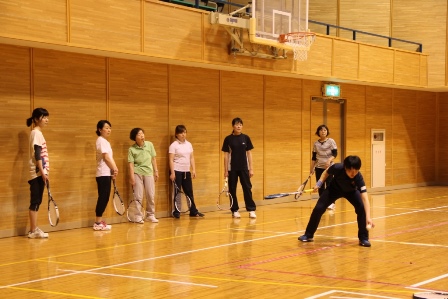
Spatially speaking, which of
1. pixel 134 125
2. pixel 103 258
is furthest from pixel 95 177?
pixel 103 258

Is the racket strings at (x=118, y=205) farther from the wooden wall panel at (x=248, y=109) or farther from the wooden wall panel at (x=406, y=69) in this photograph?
the wooden wall panel at (x=406, y=69)

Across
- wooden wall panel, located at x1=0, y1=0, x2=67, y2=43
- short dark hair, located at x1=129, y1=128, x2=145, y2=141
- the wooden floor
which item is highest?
wooden wall panel, located at x1=0, y1=0, x2=67, y2=43

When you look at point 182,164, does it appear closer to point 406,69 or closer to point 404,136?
point 406,69

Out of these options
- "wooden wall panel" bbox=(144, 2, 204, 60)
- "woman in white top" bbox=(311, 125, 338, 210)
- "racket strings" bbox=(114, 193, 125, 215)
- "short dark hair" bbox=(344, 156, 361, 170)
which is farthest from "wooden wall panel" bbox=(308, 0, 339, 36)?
"short dark hair" bbox=(344, 156, 361, 170)

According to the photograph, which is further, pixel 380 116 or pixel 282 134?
pixel 380 116

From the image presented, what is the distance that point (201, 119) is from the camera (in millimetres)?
15266

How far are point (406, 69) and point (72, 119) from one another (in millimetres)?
11892

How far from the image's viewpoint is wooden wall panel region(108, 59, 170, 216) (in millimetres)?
13367

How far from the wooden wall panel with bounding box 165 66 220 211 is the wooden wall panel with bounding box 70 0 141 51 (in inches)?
75.9

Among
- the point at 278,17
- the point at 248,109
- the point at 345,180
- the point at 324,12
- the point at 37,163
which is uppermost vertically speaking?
the point at 324,12

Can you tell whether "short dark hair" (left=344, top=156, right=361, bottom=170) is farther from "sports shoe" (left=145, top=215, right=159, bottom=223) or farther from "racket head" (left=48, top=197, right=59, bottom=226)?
"sports shoe" (left=145, top=215, right=159, bottom=223)

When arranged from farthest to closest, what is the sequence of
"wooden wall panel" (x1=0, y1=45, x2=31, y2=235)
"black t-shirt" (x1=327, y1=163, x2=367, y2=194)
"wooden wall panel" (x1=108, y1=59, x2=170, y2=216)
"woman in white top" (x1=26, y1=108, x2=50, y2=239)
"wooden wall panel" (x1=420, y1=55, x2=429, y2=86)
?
"wooden wall panel" (x1=420, y1=55, x2=429, y2=86)
"wooden wall panel" (x1=108, y1=59, x2=170, y2=216)
"wooden wall panel" (x1=0, y1=45, x2=31, y2=235)
"woman in white top" (x1=26, y1=108, x2=50, y2=239)
"black t-shirt" (x1=327, y1=163, x2=367, y2=194)

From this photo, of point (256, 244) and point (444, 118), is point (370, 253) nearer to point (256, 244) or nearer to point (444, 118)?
point (256, 244)

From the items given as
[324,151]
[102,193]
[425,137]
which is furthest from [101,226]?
[425,137]
